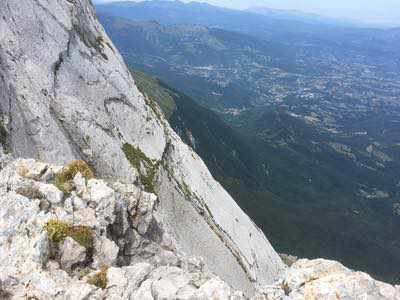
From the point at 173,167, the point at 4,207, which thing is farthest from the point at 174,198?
the point at 4,207

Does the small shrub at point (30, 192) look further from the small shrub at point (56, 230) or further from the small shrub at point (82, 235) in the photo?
the small shrub at point (82, 235)

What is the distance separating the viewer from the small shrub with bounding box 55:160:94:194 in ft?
105

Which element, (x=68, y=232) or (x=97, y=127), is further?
(x=97, y=127)

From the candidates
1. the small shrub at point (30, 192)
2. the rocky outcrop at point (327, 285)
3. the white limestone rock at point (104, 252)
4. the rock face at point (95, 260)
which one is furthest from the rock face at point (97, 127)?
the rocky outcrop at point (327, 285)

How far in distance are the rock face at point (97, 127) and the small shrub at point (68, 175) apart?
1216mm

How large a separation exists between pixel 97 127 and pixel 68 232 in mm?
27687

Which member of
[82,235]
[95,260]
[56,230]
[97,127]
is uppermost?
[56,230]

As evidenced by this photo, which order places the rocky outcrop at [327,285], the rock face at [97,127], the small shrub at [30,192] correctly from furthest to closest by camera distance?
the rock face at [97,127], the small shrub at [30,192], the rocky outcrop at [327,285]

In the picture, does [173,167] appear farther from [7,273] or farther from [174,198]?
[7,273]

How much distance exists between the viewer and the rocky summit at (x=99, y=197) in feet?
80.3

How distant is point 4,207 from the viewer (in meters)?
28.0

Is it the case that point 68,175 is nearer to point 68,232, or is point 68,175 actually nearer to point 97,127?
point 68,232

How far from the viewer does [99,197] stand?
31.6m

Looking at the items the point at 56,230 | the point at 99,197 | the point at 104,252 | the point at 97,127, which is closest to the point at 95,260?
the point at 104,252
